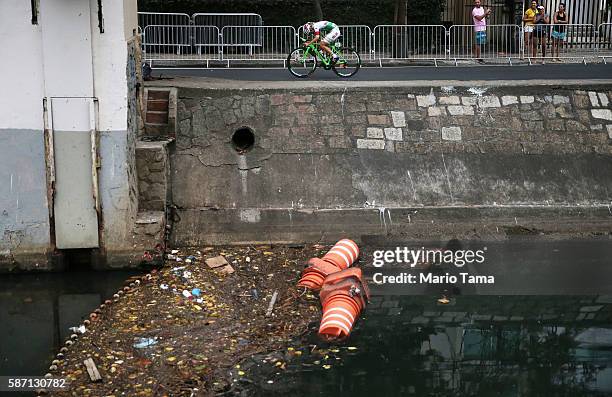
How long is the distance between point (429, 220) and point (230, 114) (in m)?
3.78

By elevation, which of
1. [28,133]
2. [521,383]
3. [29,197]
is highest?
[28,133]

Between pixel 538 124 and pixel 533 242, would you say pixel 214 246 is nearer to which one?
pixel 533 242

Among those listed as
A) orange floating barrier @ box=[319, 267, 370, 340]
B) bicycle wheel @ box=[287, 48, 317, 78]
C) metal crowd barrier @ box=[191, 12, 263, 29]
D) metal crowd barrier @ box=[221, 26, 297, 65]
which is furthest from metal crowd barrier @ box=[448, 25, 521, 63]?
orange floating barrier @ box=[319, 267, 370, 340]

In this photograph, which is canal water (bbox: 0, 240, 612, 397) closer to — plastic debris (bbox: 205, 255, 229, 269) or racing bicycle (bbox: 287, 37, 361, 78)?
plastic debris (bbox: 205, 255, 229, 269)

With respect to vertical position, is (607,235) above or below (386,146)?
below

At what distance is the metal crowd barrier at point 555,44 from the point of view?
76.2 ft

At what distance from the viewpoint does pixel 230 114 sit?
14.6 m

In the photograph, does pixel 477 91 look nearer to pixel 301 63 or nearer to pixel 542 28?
pixel 301 63

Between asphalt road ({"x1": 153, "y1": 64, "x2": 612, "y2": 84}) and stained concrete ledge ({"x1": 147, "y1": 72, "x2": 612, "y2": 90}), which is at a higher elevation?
asphalt road ({"x1": 153, "y1": 64, "x2": 612, "y2": 84})

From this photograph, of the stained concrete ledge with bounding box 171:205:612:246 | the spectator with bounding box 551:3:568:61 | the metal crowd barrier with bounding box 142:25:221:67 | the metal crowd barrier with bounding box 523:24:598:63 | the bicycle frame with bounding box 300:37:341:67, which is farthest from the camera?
the spectator with bounding box 551:3:568:61

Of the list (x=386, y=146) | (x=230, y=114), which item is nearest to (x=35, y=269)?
(x=230, y=114)

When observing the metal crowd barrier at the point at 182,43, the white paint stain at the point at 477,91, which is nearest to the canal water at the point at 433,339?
the white paint stain at the point at 477,91

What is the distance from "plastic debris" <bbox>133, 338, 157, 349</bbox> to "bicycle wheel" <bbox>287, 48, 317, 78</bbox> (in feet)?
32.1

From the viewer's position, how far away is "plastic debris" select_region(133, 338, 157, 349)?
391 inches
